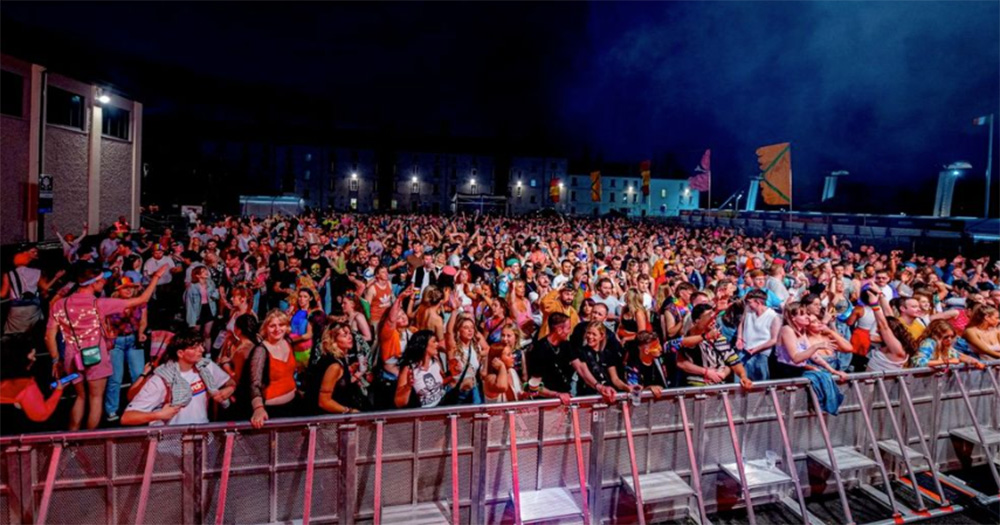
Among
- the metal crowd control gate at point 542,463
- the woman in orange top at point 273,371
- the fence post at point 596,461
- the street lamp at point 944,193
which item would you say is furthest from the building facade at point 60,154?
the street lamp at point 944,193

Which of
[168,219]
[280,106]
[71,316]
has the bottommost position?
[71,316]

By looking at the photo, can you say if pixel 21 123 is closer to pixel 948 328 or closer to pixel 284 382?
pixel 284 382

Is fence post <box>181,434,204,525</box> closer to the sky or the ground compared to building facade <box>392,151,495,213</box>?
closer to the ground

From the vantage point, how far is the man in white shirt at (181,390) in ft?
13.1

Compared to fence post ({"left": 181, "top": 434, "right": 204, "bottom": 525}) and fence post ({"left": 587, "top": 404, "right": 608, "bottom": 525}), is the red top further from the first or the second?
fence post ({"left": 587, "top": 404, "right": 608, "bottom": 525})

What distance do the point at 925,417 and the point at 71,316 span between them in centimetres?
939

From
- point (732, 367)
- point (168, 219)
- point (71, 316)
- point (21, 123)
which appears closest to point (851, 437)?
point (732, 367)

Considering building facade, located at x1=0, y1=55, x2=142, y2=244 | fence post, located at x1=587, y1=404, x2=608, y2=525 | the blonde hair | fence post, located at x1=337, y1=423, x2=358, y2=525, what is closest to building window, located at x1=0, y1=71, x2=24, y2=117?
building facade, located at x1=0, y1=55, x2=142, y2=244

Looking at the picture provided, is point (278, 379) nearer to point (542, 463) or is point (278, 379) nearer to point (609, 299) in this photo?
point (542, 463)

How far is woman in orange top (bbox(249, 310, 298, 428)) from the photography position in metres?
4.43

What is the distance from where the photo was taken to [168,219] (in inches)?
1160

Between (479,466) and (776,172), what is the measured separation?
53.4 ft

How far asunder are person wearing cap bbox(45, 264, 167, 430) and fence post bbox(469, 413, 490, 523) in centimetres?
422

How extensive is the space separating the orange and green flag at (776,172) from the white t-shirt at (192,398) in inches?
648
